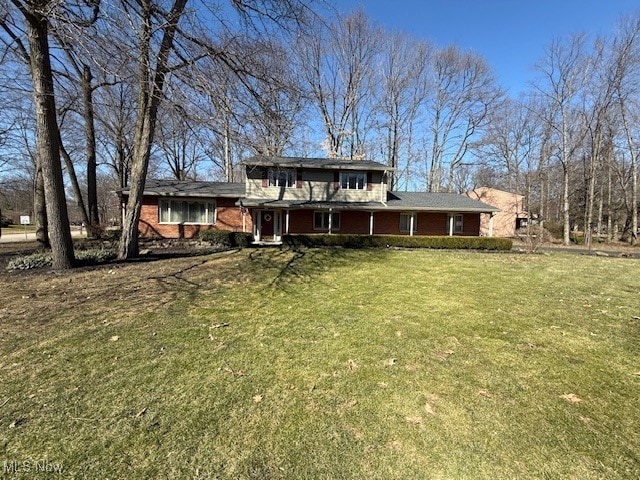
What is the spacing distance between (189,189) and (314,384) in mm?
20031

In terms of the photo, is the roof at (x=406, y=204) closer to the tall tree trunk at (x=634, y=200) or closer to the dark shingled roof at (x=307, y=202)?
the dark shingled roof at (x=307, y=202)

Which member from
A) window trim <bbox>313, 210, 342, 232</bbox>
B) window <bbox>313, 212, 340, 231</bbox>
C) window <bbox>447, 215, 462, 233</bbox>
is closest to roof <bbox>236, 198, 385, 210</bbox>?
window trim <bbox>313, 210, 342, 232</bbox>

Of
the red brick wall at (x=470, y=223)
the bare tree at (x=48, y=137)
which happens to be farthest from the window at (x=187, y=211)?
the red brick wall at (x=470, y=223)

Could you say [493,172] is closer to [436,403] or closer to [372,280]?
[372,280]

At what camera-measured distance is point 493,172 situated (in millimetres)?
40375

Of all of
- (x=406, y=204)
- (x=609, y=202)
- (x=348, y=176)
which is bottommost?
(x=406, y=204)

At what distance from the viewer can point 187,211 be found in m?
20.6

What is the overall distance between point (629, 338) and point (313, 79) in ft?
99.5

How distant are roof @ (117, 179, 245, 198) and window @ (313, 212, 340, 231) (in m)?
5.12

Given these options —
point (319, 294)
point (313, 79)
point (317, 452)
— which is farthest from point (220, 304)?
point (313, 79)

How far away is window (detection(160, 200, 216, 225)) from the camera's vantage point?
20.3 m

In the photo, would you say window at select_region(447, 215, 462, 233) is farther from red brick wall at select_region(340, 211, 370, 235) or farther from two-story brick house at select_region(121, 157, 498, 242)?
red brick wall at select_region(340, 211, 370, 235)

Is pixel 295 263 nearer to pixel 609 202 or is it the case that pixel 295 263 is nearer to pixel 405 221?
pixel 405 221

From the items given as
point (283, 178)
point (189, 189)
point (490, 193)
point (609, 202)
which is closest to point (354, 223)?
point (283, 178)
